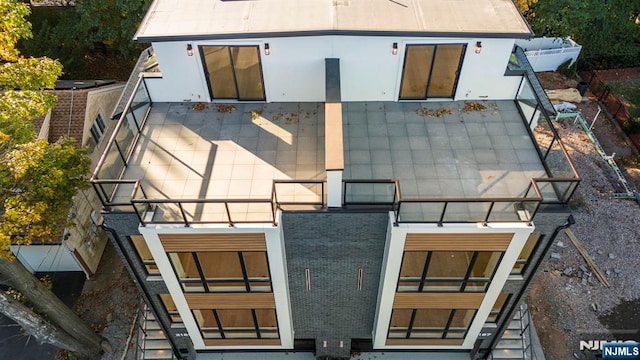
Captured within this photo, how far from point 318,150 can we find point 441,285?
234 inches

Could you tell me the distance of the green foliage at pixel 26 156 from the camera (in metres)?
12.0

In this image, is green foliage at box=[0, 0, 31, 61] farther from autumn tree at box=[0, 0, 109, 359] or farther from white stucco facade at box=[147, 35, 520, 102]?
white stucco facade at box=[147, 35, 520, 102]

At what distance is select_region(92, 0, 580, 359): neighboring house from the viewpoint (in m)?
11.5

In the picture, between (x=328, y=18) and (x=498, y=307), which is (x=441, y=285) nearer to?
(x=498, y=307)

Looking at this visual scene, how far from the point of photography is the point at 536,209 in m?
11.0

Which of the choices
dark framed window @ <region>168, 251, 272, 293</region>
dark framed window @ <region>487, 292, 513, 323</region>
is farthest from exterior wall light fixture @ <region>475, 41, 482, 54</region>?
dark framed window @ <region>168, 251, 272, 293</region>

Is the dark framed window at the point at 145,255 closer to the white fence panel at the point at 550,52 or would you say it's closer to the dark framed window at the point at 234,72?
the dark framed window at the point at 234,72

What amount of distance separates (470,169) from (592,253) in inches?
502

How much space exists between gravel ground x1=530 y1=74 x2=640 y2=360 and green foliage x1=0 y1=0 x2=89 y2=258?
1802 centimetres

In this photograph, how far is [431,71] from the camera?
1395cm

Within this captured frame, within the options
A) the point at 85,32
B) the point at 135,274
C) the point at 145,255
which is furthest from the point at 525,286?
the point at 85,32

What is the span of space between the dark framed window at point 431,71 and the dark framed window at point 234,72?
5.00 m

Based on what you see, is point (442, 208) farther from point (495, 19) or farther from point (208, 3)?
point (208, 3)

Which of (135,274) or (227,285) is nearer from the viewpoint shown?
(135,274)
